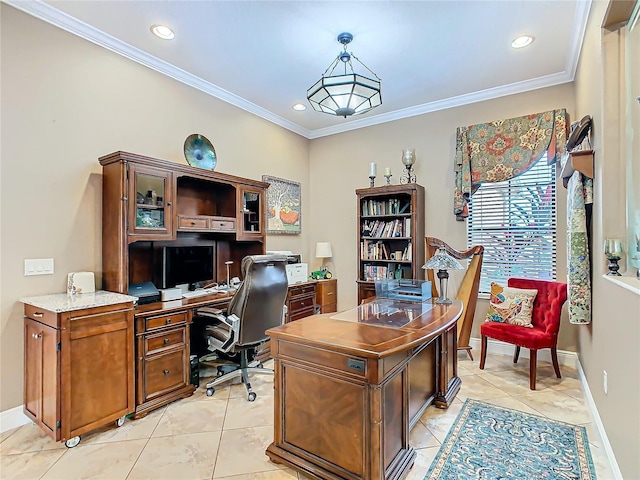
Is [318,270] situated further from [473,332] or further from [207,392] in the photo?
[207,392]

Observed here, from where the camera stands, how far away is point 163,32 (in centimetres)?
285

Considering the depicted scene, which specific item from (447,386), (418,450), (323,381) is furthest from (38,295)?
(447,386)

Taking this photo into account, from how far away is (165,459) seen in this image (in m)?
2.07

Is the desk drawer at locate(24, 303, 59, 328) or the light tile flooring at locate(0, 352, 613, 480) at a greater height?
the desk drawer at locate(24, 303, 59, 328)

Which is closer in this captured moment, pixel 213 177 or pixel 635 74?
pixel 635 74

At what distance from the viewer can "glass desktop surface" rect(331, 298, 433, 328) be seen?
6.98 feet

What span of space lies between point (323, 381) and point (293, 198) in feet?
11.8

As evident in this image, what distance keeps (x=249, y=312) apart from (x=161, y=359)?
2.49ft

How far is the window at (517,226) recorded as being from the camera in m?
3.72

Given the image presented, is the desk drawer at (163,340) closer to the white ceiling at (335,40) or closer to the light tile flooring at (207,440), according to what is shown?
the light tile flooring at (207,440)

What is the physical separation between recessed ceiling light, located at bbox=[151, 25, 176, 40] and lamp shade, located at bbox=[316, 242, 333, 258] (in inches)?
121

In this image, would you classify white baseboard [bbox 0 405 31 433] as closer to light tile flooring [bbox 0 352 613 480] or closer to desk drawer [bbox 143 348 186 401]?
light tile flooring [bbox 0 352 613 480]

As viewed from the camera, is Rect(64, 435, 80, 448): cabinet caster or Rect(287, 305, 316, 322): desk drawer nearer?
Rect(64, 435, 80, 448): cabinet caster

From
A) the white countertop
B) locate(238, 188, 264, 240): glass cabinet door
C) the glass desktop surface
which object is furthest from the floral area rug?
locate(238, 188, 264, 240): glass cabinet door
